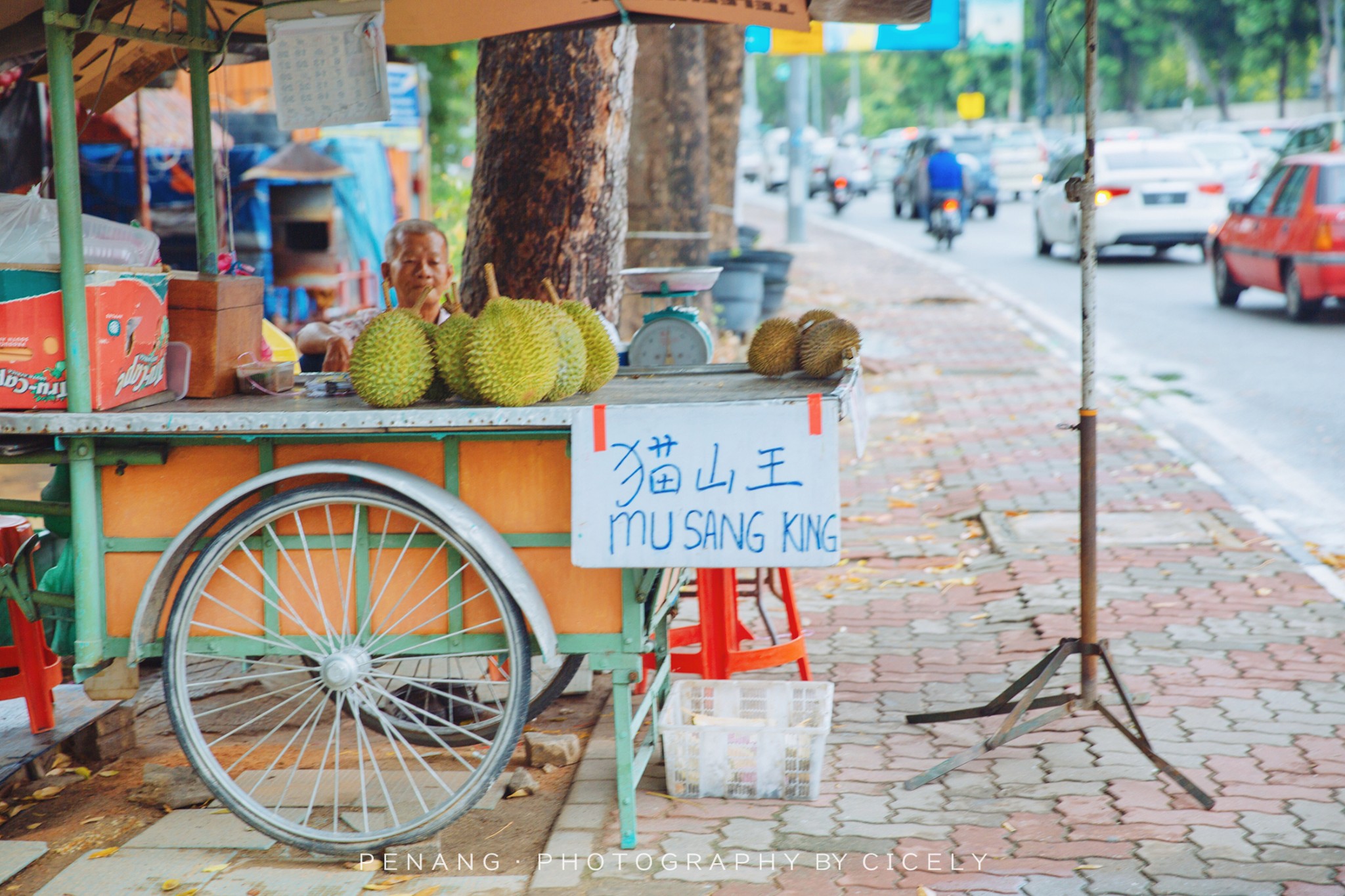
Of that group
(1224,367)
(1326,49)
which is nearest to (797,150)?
(1224,367)

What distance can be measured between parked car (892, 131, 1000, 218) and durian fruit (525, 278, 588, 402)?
22.4 m

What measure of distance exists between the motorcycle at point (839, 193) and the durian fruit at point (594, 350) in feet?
96.8

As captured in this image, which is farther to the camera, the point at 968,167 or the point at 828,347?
the point at 968,167

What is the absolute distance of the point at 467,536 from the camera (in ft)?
10.1

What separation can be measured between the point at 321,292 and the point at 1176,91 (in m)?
52.0

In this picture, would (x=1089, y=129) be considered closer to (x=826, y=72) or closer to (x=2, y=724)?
(x=2, y=724)

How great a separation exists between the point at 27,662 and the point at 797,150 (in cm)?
1908

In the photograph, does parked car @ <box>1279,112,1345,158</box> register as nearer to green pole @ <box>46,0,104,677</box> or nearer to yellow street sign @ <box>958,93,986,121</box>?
green pole @ <box>46,0,104,677</box>

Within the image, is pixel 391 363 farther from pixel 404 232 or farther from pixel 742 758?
pixel 404 232

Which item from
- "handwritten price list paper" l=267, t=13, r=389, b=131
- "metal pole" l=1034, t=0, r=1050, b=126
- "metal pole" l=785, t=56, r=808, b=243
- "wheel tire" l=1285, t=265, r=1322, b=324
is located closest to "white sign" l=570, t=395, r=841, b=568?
"handwritten price list paper" l=267, t=13, r=389, b=131

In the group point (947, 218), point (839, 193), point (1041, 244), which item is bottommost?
point (1041, 244)

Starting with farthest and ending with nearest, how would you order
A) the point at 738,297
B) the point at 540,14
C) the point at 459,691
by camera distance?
the point at 738,297
the point at 459,691
the point at 540,14

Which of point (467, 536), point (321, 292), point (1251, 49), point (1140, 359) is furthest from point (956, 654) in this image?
point (1251, 49)

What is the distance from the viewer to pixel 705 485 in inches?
122
